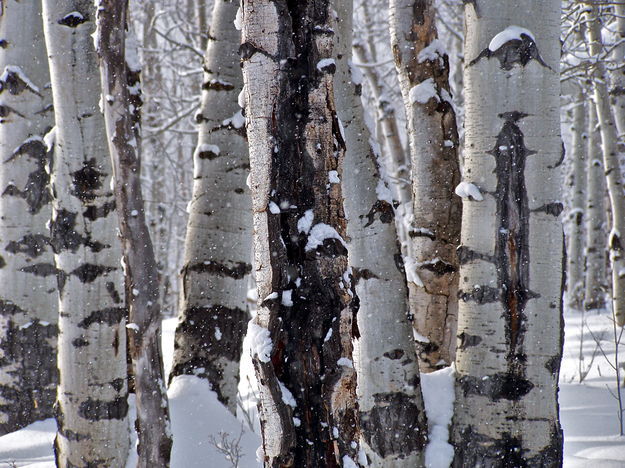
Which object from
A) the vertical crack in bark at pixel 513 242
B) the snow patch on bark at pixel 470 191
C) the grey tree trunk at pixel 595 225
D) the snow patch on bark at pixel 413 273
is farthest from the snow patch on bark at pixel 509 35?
the grey tree trunk at pixel 595 225

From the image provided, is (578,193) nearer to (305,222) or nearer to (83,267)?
(83,267)

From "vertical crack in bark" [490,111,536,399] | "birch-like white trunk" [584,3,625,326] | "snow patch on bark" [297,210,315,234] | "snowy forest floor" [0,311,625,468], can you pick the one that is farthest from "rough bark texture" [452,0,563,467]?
"birch-like white trunk" [584,3,625,326]

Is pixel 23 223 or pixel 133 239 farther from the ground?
pixel 23 223

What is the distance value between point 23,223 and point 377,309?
2.63m

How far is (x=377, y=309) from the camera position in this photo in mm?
2410

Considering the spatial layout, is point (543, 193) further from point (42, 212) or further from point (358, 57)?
point (358, 57)

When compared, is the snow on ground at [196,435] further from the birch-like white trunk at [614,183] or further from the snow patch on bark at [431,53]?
the birch-like white trunk at [614,183]

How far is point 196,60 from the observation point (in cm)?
1072

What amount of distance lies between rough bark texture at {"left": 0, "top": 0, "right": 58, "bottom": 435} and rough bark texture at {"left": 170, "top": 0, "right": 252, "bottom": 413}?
1222mm

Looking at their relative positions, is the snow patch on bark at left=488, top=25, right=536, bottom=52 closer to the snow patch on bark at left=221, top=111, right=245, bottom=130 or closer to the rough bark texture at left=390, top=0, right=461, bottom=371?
the rough bark texture at left=390, top=0, right=461, bottom=371

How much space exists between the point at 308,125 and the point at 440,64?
1802 mm

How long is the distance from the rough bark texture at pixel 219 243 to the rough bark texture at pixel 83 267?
23.1 inches

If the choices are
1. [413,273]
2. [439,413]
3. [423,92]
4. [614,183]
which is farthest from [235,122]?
[614,183]

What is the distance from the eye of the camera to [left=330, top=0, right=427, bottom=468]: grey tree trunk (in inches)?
92.0
